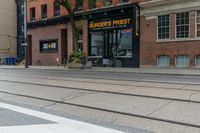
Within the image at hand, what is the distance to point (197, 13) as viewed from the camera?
24.4 metres

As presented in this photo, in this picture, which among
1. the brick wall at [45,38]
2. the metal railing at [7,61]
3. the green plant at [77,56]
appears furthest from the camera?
the metal railing at [7,61]

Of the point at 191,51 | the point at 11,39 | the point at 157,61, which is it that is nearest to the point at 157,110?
the point at 191,51

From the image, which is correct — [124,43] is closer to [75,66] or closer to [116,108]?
[75,66]

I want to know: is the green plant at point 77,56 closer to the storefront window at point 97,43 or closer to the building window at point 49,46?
the storefront window at point 97,43

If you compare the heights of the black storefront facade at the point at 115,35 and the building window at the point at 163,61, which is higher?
the black storefront facade at the point at 115,35

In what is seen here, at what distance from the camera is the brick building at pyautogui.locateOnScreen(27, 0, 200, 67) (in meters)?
25.0

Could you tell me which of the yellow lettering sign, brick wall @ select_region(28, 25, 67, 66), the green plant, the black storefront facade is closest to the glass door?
the black storefront facade

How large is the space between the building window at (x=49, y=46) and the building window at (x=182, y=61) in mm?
16221

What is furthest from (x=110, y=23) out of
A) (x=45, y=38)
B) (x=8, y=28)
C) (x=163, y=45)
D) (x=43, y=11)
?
(x=8, y=28)

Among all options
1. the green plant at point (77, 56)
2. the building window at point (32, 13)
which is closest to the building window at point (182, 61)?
the green plant at point (77, 56)

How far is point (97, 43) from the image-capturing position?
106 ft

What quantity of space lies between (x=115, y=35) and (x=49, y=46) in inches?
433

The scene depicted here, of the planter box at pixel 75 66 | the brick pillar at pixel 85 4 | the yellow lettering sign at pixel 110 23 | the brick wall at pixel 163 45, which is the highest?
the brick pillar at pixel 85 4

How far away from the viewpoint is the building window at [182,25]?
25.0 meters
